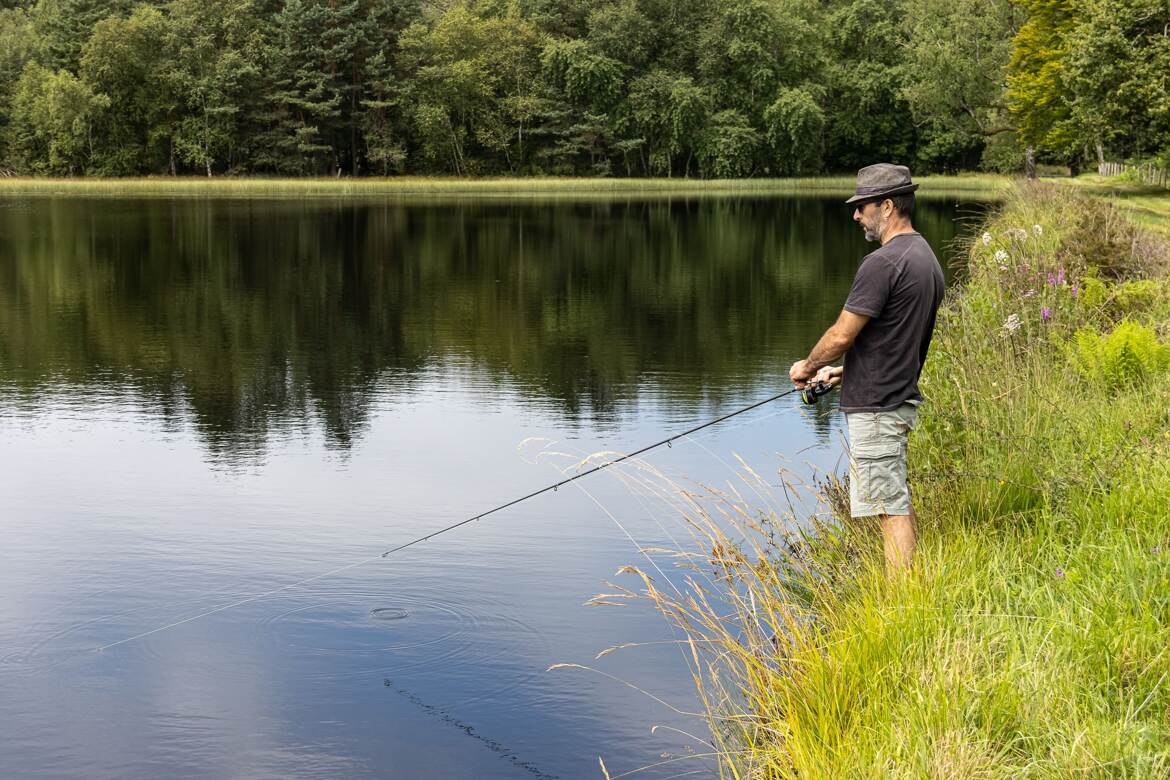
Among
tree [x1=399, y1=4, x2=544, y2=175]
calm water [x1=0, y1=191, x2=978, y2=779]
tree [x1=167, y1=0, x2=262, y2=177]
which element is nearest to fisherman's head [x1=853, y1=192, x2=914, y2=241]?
calm water [x1=0, y1=191, x2=978, y2=779]

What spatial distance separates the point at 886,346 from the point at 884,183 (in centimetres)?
76

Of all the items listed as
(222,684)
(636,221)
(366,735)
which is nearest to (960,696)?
(366,735)

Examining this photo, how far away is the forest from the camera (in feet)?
276

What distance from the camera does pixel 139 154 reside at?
286 ft

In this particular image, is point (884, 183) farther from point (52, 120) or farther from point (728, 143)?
point (52, 120)

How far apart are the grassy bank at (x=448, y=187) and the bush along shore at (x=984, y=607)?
66.4m

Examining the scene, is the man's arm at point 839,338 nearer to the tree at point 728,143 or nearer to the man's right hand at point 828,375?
the man's right hand at point 828,375

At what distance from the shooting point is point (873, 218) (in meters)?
5.98

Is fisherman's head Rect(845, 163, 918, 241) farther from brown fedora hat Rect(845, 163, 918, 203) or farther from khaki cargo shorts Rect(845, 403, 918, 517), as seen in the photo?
khaki cargo shorts Rect(845, 403, 918, 517)

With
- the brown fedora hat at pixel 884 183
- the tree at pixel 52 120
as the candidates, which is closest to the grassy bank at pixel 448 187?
the tree at pixel 52 120

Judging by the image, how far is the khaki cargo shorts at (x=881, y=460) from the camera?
593cm

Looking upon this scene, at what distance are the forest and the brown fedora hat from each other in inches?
2875

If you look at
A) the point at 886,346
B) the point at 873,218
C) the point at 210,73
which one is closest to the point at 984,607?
the point at 886,346

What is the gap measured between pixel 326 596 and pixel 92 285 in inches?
788
